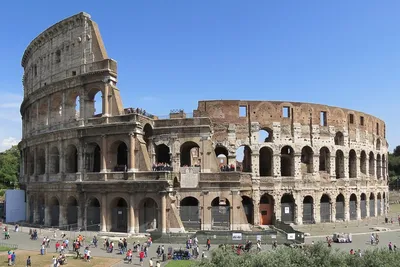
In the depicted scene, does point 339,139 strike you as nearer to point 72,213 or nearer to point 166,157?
point 166,157

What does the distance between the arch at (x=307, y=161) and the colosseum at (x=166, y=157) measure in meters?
0.13

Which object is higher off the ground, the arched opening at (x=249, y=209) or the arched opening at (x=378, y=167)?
the arched opening at (x=378, y=167)

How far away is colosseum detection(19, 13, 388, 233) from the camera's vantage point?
32969mm

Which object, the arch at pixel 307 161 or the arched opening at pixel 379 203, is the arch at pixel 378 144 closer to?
the arched opening at pixel 379 203

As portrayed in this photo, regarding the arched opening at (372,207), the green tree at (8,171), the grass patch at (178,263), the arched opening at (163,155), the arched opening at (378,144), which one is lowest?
the grass patch at (178,263)

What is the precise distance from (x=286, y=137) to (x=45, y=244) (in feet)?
75.9

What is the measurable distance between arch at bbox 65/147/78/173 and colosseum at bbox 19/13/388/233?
0.33 ft

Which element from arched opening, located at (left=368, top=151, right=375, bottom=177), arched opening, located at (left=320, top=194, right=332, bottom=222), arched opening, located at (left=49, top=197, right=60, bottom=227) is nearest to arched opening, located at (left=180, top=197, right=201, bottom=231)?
arched opening, located at (left=49, top=197, right=60, bottom=227)

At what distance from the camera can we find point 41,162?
138 feet

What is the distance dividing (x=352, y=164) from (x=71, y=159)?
97.0 feet

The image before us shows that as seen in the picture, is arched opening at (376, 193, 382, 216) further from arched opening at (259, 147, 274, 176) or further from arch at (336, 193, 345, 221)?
Answer: arched opening at (259, 147, 274, 176)

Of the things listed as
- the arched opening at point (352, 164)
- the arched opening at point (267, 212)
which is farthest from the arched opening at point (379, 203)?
the arched opening at point (267, 212)

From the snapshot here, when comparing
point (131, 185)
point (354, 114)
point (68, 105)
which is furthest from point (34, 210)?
point (354, 114)

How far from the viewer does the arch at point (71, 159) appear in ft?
121
